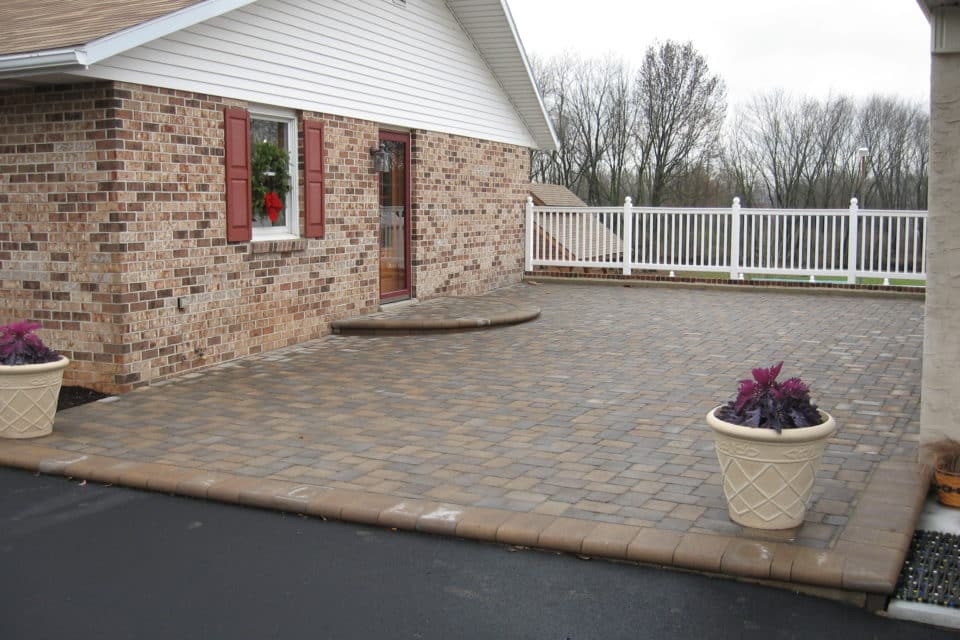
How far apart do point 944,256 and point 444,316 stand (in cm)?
672

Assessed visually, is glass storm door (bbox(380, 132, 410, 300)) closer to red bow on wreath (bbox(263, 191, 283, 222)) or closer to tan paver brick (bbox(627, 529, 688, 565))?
red bow on wreath (bbox(263, 191, 283, 222))

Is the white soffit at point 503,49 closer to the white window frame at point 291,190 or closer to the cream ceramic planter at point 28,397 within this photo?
the white window frame at point 291,190

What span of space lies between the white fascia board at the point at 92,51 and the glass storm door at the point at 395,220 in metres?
4.42

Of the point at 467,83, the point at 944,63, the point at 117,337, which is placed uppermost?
the point at 467,83

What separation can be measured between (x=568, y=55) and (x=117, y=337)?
37148 millimetres

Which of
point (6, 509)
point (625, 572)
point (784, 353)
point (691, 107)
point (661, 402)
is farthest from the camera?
point (691, 107)

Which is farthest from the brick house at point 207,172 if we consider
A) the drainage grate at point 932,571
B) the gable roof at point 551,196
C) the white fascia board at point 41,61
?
A: the gable roof at point 551,196

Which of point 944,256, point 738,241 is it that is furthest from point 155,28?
point 738,241

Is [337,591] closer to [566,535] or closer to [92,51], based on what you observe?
[566,535]

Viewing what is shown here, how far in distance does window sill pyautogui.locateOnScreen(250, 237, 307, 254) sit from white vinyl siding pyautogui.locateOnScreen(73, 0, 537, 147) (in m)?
1.36

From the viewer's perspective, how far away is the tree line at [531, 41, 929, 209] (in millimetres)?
38625

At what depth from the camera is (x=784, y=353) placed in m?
9.27

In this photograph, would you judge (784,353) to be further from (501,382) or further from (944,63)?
(944,63)

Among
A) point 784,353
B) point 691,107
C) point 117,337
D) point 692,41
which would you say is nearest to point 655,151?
point 691,107
